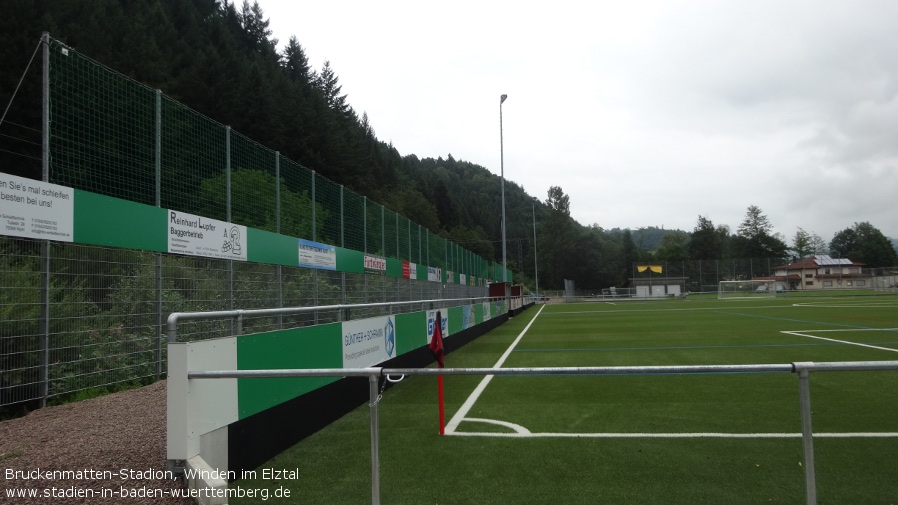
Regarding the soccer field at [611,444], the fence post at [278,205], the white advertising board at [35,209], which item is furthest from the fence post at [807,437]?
the fence post at [278,205]

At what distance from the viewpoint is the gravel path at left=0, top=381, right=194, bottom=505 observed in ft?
13.5

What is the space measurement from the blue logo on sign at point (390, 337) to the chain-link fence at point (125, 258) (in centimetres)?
117

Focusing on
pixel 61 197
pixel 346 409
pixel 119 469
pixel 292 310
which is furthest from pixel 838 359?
pixel 61 197

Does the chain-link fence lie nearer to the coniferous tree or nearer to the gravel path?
the gravel path

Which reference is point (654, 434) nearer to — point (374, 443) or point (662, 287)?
point (374, 443)

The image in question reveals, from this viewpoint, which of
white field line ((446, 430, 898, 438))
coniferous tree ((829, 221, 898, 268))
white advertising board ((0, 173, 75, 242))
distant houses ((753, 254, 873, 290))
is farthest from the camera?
coniferous tree ((829, 221, 898, 268))

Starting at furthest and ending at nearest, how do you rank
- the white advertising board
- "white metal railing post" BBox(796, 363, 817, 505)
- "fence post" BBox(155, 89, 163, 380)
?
"fence post" BBox(155, 89, 163, 380) → the white advertising board → "white metal railing post" BBox(796, 363, 817, 505)

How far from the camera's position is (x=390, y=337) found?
9.84 meters

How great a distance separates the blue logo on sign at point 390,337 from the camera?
9605 millimetres

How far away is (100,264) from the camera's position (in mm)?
7684

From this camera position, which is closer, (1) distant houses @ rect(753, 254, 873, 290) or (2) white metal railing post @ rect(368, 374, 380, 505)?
(2) white metal railing post @ rect(368, 374, 380, 505)

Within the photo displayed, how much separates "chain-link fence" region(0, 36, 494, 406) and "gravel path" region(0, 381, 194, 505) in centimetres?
99

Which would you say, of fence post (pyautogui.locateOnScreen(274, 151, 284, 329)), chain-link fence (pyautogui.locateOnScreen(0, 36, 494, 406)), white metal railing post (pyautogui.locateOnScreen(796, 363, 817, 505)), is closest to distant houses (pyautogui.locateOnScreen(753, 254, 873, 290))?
fence post (pyautogui.locateOnScreen(274, 151, 284, 329))

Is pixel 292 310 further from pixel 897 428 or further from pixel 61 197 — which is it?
pixel 897 428
